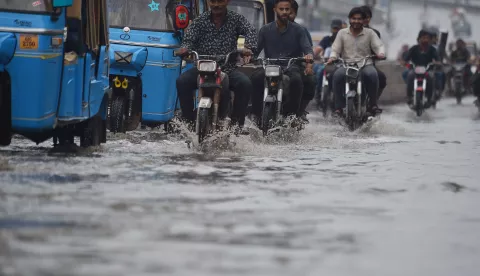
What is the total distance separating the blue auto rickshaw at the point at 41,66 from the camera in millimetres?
10758

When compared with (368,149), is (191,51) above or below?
above

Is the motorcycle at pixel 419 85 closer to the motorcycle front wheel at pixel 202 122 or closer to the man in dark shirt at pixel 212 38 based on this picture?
the man in dark shirt at pixel 212 38

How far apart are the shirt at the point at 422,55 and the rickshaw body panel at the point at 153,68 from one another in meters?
10.4

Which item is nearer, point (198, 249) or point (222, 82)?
point (198, 249)

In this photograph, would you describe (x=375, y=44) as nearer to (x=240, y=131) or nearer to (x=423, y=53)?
(x=240, y=131)

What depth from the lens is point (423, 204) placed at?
29.7 ft

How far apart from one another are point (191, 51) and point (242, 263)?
7.36 metres

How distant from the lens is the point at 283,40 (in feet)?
52.6

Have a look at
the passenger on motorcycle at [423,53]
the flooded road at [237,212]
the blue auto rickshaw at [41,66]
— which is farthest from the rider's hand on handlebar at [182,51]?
the passenger on motorcycle at [423,53]

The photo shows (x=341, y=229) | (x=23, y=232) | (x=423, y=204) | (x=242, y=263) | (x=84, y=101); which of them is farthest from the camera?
(x=84, y=101)

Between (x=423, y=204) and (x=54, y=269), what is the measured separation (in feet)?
12.7

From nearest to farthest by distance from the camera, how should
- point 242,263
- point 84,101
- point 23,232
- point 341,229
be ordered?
point 242,263
point 23,232
point 341,229
point 84,101

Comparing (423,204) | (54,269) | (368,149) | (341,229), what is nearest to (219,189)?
(423,204)

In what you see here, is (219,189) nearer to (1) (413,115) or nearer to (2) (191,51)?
(2) (191,51)
